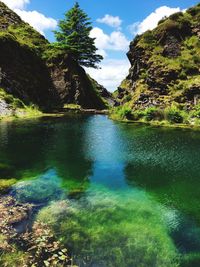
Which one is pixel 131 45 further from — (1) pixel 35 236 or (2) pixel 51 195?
(1) pixel 35 236

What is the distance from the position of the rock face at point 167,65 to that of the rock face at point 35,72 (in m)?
15.0

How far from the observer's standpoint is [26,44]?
300 feet

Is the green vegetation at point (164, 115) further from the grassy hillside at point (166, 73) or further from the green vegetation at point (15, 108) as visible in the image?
the green vegetation at point (15, 108)

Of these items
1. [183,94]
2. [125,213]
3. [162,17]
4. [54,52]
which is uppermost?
[162,17]

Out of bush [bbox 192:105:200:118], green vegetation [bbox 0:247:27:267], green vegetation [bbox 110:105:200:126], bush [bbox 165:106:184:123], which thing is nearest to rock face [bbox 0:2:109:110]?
green vegetation [bbox 110:105:200:126]

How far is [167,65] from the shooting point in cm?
7762

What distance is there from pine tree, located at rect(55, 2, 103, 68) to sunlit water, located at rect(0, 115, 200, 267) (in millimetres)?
62505

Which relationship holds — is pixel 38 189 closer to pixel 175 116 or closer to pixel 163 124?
pixel 163 124

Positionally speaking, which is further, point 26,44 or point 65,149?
point 26,44

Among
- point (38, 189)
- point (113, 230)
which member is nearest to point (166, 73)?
point (38, 189)

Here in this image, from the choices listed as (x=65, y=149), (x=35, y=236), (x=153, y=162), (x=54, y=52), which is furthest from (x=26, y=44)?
(x=35, y=236)

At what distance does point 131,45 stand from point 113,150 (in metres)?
64.2

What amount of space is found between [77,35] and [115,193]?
85076mm

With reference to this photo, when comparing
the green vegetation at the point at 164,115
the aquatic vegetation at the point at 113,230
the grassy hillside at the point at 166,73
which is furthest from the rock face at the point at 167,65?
the aquatic vegetation at the point at 113,230
